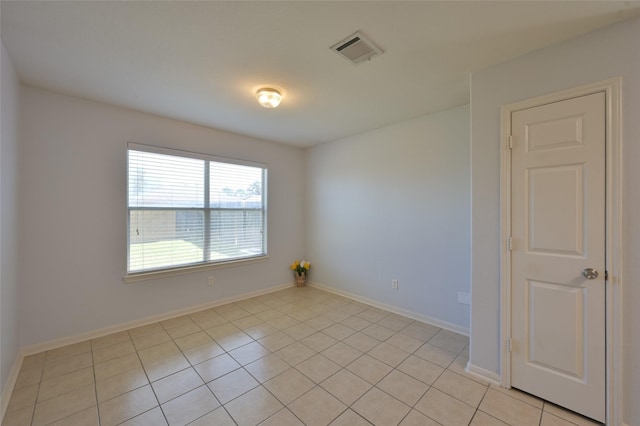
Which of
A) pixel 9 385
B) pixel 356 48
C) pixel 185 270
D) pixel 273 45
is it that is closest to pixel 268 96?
pixel 273 45

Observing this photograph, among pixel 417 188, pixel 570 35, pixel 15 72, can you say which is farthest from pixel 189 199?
pixel 570 35

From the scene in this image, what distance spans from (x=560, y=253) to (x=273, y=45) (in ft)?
8.29

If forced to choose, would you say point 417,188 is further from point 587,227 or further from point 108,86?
point 108,86

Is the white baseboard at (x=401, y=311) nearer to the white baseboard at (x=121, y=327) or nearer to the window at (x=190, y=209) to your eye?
the white baseboard at (x=121, y=327)

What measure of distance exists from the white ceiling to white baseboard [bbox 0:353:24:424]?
2500mm

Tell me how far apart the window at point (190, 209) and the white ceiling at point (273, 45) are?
0.83 meters

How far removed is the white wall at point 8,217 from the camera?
186 cm

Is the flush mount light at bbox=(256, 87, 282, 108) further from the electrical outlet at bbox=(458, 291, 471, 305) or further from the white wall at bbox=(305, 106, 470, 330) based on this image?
the electrical outlet at bbox=(458, 291, 471, 305)

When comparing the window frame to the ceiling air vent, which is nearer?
the ceiling air vent

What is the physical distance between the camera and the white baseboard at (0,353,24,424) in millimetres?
1715

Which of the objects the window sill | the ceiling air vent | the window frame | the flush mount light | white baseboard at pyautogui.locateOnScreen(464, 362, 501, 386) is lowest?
white baseboard at pyautogui.locateOnScreen(464, 362, 501, 386)

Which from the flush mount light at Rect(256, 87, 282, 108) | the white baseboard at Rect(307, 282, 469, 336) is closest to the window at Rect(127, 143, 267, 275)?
the white baseboard at Rect(307, 282, 469, 336)

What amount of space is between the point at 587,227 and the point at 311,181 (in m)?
3.67

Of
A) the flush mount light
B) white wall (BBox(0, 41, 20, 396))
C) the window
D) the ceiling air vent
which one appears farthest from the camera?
A: the window
